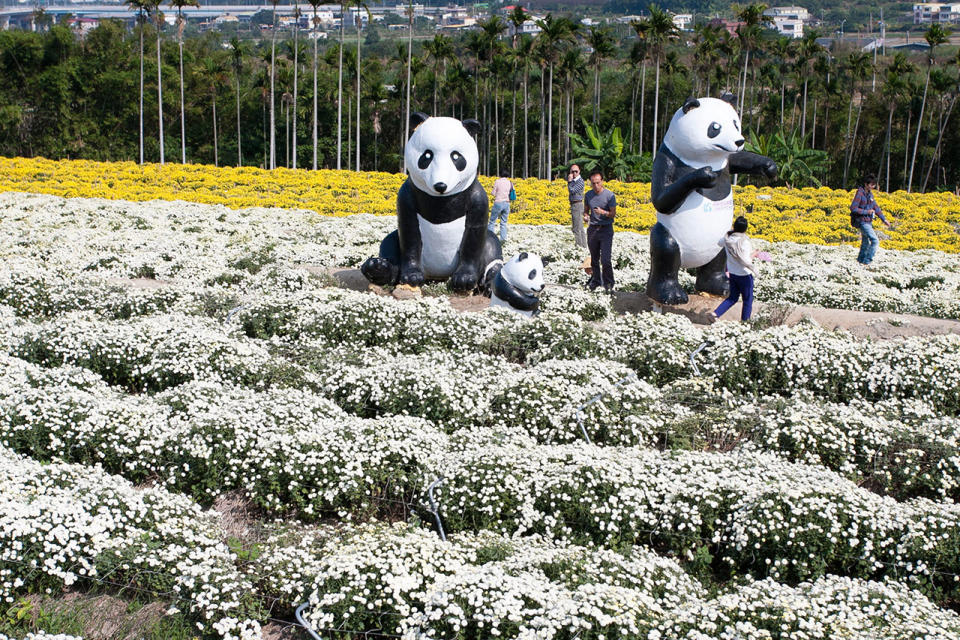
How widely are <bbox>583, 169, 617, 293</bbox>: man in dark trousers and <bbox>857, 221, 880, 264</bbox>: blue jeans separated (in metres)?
7.14

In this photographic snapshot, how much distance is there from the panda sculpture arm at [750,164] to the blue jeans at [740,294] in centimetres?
135

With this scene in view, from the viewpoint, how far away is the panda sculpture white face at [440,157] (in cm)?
1205

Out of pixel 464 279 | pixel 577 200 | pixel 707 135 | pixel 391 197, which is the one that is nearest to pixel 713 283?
pixel 707 135

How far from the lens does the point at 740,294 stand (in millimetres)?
12109

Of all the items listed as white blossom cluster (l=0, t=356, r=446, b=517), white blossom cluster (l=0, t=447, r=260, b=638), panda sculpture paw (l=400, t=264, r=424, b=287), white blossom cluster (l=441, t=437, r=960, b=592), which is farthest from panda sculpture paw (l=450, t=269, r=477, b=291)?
white blossom cluster (l=0, t=447, r=260, b=638)

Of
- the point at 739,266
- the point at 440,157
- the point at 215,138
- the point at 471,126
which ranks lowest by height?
the point at 215,138

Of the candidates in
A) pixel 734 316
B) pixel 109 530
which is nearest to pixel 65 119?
pixel 734 316

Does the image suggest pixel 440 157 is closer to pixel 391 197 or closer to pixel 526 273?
pixel 526 273

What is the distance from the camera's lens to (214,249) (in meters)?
18.0

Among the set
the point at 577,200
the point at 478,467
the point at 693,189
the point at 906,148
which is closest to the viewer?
the point at 478,467

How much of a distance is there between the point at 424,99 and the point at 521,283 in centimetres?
5112

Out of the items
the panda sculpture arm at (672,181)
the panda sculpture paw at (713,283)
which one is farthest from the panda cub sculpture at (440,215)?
the panda sculpture paw at (713,283)

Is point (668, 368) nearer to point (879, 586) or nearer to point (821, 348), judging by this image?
point (821, 348)

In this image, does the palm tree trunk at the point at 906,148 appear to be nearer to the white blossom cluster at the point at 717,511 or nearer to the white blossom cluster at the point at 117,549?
the white blossom cluster at the point at 717,511
